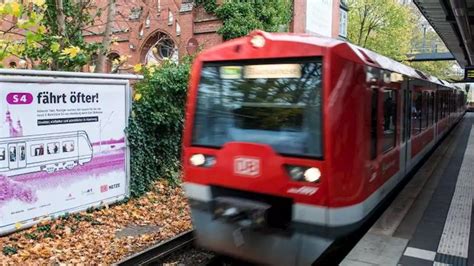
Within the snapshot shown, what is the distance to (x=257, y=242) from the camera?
15.6 feet

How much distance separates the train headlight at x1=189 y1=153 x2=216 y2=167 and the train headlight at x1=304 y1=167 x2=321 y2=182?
1165 mm

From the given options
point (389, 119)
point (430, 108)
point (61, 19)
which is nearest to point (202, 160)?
point (389, 119)

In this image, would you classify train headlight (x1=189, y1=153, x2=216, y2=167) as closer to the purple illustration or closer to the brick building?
the purple illustration

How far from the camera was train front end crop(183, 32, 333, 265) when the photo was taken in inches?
177

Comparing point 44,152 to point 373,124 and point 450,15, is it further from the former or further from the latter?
point 450,15

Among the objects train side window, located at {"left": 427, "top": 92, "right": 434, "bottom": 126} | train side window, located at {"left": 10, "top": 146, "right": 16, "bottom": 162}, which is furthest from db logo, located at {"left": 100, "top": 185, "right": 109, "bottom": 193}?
train side window, located at {"left": 427, "top": 92, "right": 434, "bottom": 126}

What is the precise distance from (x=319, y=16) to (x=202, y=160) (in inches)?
772

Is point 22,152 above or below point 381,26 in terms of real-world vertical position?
below

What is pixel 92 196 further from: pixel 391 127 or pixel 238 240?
pixel 391 127

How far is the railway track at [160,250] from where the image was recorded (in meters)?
5.64

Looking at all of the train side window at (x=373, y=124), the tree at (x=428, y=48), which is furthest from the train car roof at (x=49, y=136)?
Result: the tree at (x=428, y=48)

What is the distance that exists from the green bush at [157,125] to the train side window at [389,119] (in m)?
4.61

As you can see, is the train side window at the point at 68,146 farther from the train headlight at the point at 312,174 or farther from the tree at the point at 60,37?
the train headlight at the point at 312,174

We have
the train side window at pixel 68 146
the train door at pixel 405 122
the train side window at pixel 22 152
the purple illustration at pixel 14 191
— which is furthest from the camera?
the train door at pixel 405 122
